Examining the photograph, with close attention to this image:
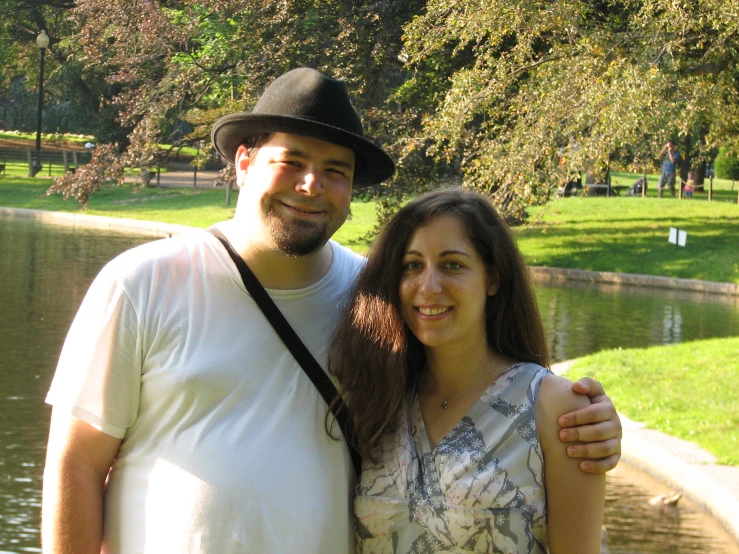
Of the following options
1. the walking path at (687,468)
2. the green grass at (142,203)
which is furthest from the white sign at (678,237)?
the walking path at (687,468)

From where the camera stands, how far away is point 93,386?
2793 millimetres

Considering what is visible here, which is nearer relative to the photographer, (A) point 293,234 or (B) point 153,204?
(A) point 293,234

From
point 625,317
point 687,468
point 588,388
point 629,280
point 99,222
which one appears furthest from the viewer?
point 99,222

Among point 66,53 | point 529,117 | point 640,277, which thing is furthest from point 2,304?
point 66,53

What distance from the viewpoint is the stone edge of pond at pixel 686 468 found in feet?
24.0

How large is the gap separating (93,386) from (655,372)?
9.21 m

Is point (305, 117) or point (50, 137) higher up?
point (50, 137)

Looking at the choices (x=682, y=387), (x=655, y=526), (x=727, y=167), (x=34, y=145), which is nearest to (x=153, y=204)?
(x=34, y=145)

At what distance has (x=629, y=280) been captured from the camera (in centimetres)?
2228

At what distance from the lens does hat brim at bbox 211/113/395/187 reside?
3139 millimetres

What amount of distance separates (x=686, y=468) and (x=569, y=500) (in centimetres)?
550

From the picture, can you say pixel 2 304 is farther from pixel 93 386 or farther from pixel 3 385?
pixel 93 386

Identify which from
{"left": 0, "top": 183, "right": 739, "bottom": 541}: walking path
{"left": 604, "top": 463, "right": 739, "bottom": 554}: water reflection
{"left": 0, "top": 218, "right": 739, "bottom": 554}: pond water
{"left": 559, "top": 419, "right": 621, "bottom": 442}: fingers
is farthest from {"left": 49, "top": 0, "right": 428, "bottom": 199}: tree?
{"left": 559, "top": 419, "right": 621, "bottom": 442}: fingers

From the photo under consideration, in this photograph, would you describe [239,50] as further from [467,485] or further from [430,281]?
[467,485]
